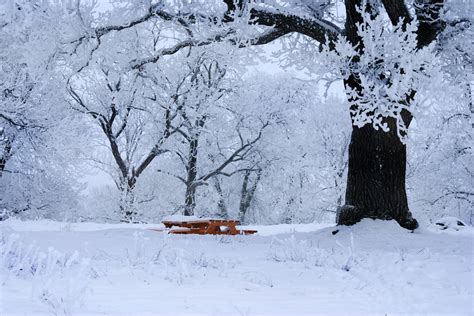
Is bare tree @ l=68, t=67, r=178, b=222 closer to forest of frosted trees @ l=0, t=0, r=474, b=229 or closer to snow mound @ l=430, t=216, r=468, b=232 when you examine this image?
forest of frosted trees @ l=0, t=0, r=474, b=229

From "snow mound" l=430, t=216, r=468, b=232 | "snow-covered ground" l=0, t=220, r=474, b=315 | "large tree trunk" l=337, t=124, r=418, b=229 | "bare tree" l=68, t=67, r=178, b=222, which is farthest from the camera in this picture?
"bare tree" l=68, t=67, r=178, b=222

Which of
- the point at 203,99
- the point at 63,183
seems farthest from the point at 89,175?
the point at 203,99

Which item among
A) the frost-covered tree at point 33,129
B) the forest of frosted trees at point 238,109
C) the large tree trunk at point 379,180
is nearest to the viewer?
the forest of frosted trees at point 238,109

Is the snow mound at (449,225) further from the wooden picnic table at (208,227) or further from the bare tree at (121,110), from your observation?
the bare tree at (121,110)

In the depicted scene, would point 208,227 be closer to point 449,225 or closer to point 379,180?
point 379,180

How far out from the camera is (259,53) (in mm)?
10203

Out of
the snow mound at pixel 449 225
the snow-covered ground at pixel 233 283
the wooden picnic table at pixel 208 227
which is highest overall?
the snow mound at pixel 449 225

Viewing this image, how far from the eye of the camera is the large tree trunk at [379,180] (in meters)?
8.88

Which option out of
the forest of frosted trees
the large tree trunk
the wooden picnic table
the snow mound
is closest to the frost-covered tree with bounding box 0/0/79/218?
the forest of frosted trees

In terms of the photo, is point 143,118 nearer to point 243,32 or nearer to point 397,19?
point 243,32

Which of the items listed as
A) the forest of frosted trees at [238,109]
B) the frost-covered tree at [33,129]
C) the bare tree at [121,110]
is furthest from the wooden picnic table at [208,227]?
the bare tree at [121,110]

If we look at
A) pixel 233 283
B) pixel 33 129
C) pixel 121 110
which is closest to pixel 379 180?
pixel 233 283

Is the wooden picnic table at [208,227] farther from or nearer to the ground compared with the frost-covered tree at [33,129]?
nearer to the ground

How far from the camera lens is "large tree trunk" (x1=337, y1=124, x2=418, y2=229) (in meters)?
8.88
